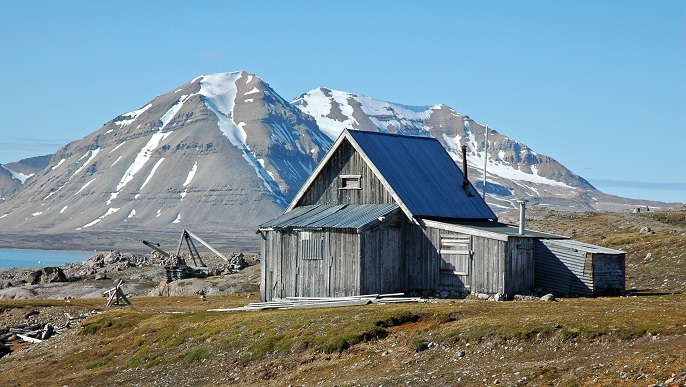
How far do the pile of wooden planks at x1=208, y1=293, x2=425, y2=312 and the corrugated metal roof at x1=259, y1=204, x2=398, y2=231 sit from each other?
3.84 meters

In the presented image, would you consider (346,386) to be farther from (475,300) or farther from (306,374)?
(475,300)

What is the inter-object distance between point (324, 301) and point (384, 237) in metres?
4.90

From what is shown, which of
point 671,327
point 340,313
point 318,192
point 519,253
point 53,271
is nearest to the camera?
point 671,327

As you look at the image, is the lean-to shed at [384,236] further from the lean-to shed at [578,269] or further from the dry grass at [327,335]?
the dry grass at [327,335]

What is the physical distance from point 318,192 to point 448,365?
2847cm

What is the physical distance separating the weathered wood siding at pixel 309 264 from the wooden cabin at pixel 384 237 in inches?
2.1

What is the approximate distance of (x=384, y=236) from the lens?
54.7 m

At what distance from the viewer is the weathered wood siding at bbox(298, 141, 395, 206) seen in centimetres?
5803

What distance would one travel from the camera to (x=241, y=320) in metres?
47.0

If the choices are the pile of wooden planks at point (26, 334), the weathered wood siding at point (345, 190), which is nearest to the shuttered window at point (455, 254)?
the weathered wood siding at point (345, 190)

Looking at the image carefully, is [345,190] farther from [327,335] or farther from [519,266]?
[327,335]

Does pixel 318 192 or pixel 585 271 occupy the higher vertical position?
pixel 318 192

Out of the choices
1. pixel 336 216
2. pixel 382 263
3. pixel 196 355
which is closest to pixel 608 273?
pixel 382 263

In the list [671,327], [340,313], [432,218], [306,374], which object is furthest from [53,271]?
[671,327]
